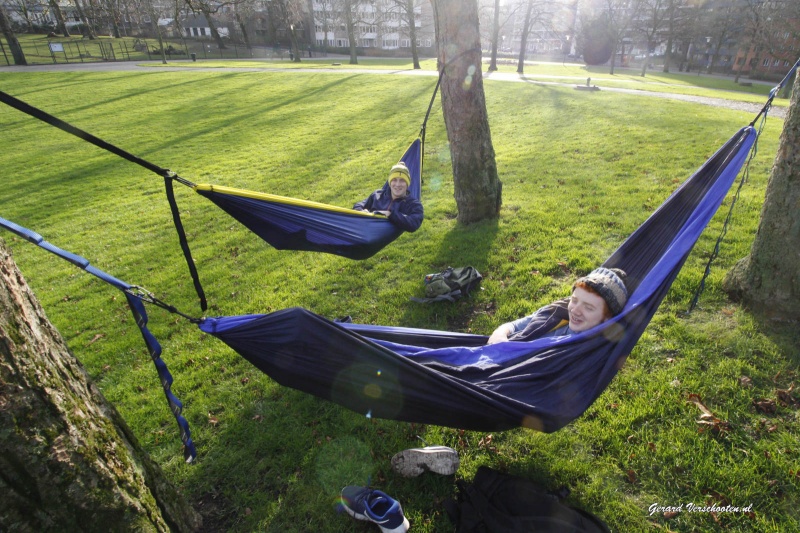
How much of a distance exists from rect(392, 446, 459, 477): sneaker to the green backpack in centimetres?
148

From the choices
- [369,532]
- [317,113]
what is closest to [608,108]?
[317,113]

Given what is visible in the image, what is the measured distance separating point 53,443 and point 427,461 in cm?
155

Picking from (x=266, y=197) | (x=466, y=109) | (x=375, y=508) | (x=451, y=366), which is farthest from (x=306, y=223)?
(x=466, y=109)

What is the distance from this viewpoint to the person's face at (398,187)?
3971 millimetres

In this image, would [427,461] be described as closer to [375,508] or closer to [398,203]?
[375,508]

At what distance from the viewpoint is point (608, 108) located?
1061 centimetres

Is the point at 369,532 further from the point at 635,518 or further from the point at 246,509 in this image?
the point at 635,518

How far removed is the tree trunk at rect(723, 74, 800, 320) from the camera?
104 inches

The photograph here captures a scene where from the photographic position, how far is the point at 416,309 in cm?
340

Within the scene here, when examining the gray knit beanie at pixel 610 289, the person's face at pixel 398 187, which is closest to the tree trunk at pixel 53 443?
the gray knit beanie at pixel 610 289

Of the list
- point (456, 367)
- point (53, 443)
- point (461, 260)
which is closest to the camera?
point (53, 443)

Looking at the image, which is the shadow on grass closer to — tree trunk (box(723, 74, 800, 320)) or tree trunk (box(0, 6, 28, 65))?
tree trunk (box(723, 74, 800, 320))

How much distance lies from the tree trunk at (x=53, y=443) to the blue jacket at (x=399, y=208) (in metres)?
2.53

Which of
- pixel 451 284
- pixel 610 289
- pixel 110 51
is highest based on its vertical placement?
pixel 110 51
